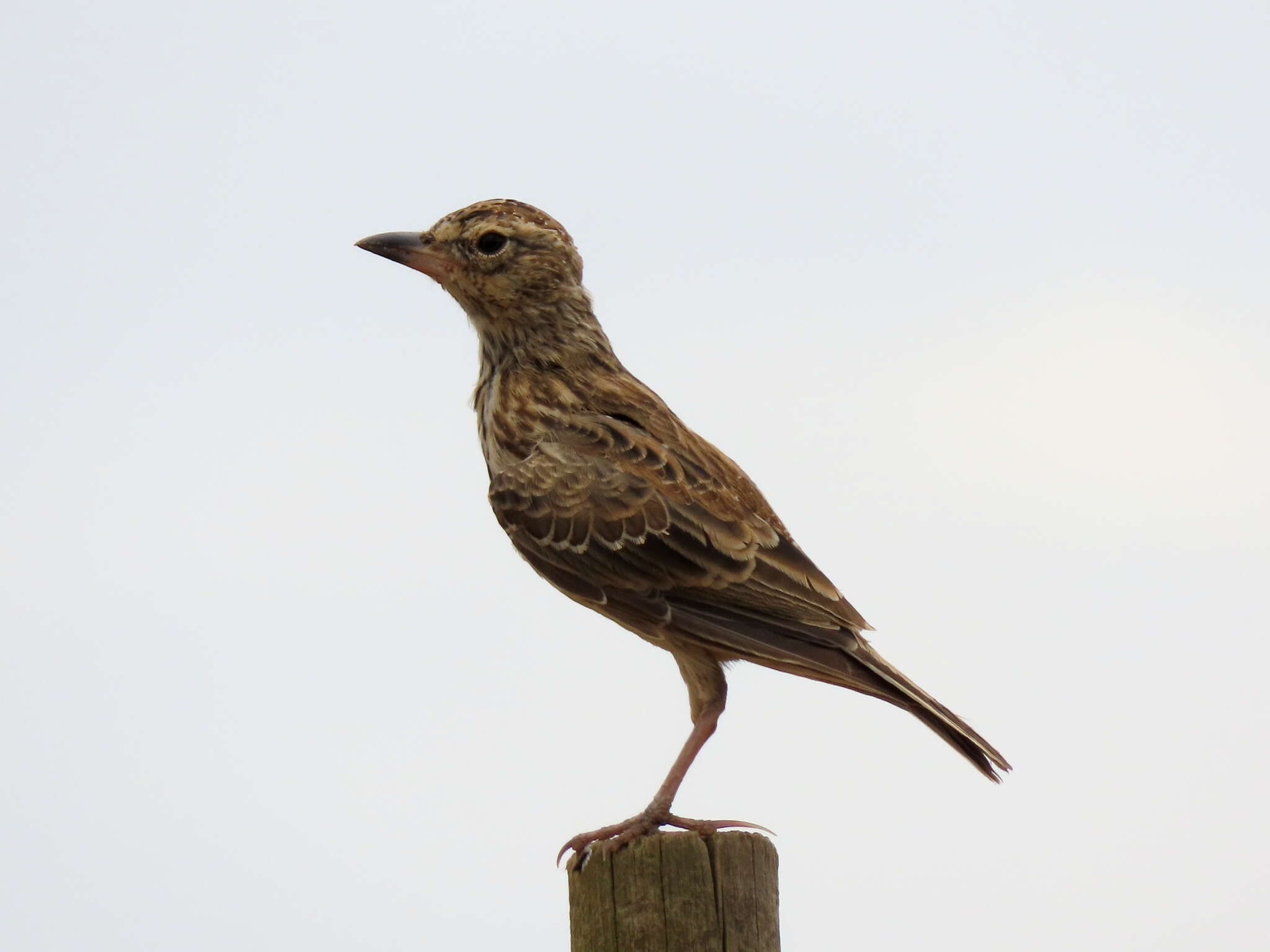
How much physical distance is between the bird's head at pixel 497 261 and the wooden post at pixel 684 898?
4.06 metres

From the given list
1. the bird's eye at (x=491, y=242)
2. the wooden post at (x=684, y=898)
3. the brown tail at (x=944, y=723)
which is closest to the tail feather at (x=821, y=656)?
the brown tail at (x=944, y=723)

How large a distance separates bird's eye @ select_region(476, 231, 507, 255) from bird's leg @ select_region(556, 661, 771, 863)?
9.34 ft

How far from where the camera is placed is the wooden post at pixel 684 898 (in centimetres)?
606

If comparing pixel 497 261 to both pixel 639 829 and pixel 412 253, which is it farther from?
pixel 639 829

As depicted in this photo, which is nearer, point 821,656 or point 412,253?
point 821,656

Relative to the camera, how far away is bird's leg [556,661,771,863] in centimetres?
686

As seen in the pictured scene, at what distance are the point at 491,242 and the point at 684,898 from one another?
4621 mm

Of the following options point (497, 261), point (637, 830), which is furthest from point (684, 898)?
point (497, 261)

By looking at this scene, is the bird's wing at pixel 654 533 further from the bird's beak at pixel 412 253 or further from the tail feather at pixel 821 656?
the bird's beak at pixel 412 253

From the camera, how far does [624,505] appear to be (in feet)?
27.2

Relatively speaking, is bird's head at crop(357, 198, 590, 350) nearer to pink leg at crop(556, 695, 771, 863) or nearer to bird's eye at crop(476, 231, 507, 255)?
bird's eye at crop(476, 231, 507, 255)

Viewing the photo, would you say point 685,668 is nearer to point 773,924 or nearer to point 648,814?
point 648,814

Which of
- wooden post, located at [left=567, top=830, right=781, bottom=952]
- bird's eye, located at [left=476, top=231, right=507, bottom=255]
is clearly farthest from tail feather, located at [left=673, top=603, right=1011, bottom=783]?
bird's eye, located at [left=476, top=231, right=507, bottom=255]

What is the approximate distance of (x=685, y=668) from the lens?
27.8 ft
